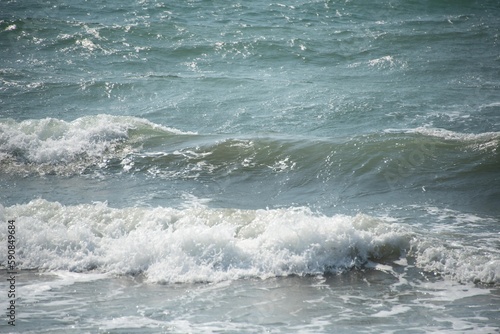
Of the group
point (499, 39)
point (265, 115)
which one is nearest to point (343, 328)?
point (265, 115)

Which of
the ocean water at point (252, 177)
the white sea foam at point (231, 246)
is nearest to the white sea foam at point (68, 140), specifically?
the ocean water at point (252, 177)

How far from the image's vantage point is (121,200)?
923 centimetres

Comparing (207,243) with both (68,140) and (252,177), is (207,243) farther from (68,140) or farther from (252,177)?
(68,140)

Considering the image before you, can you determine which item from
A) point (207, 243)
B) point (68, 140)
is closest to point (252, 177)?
point (207, 243)

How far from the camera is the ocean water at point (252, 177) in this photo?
243 inches

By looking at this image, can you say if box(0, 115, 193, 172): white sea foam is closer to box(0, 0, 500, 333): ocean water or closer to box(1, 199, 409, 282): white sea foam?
box(0, 0, 500, 333): ocean water

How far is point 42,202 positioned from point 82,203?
65cm

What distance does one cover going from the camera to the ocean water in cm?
618

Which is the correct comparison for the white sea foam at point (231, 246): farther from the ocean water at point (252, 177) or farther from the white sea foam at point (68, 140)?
the white sea foam at point (68, 140)

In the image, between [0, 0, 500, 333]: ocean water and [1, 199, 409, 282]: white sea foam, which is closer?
[0, 0, 500, 333]: ocean water

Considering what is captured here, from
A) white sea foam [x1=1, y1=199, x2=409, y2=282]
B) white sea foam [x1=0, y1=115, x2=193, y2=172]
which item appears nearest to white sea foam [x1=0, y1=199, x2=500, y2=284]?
white sea foam [x1=1, y1=199, x2=409, y2=282]

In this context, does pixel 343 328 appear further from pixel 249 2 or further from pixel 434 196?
pixel 249 2

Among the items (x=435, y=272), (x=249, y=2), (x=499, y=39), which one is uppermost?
(x=249, y=2)

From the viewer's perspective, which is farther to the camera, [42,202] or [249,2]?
[249,2]
